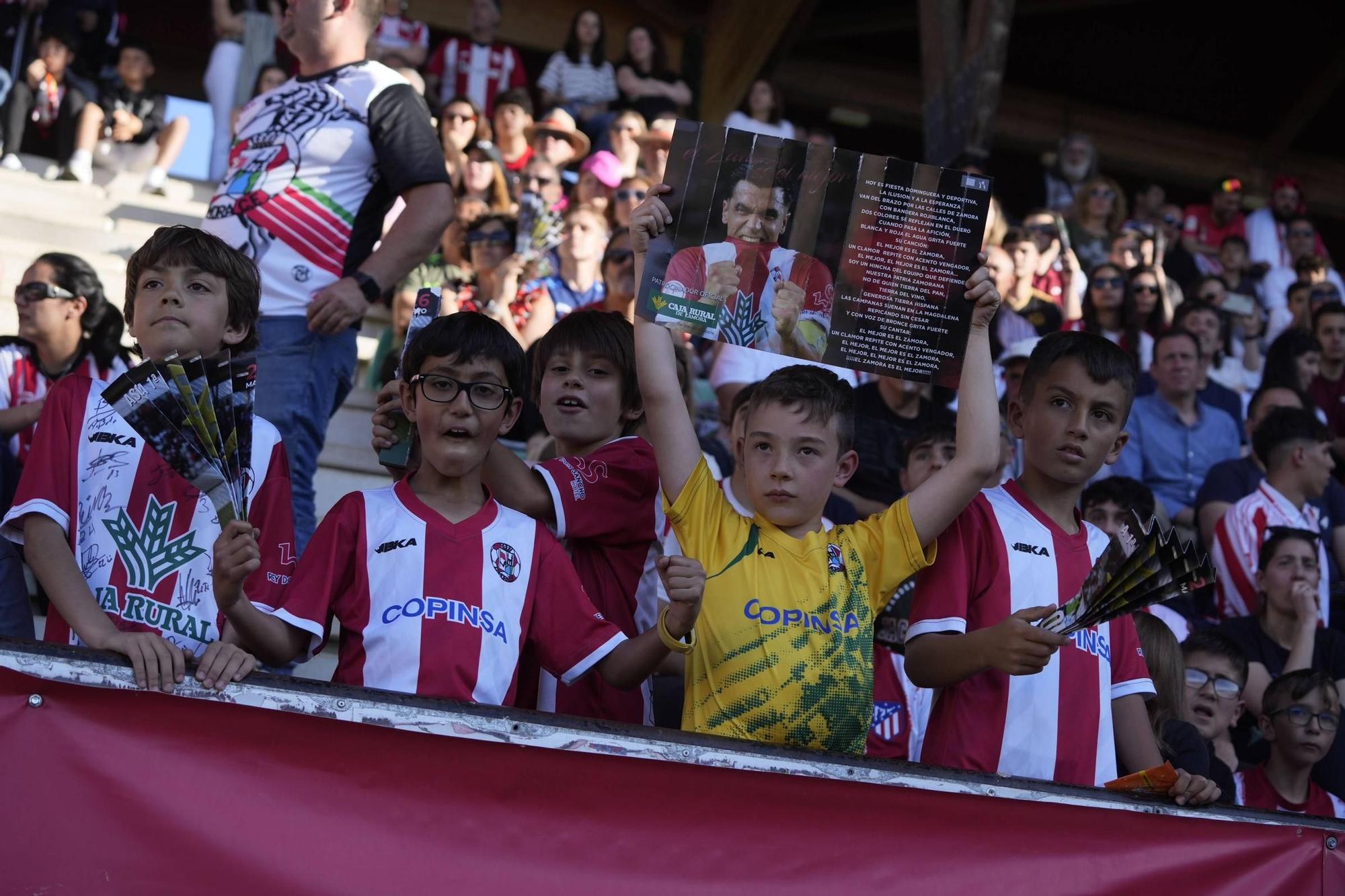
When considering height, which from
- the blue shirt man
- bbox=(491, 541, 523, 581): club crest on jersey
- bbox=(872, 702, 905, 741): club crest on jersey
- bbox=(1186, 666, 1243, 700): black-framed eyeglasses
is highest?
the blue shirt man

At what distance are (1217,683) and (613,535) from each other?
2.30 m

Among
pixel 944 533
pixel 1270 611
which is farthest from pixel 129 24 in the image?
pixel 944 533

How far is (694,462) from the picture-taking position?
2.88 metres

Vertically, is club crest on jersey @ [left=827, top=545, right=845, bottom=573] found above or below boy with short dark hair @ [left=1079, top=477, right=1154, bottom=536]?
below

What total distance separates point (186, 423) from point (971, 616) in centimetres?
156

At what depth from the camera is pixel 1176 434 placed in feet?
22.5

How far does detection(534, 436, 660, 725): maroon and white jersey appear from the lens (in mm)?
2996

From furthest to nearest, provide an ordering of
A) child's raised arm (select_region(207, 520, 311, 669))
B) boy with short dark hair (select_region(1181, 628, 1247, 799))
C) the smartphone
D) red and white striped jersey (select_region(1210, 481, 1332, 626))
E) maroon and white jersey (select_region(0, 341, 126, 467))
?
the smartphone < red and white striped jersey (select_region(1210, 481, 1332, 626)) < maroon and white jersey (select_region(0, 341, 126, 467)) < boy with short dark hair (select_region(1181, 628, 1247, 799)) < child's raised arm (select_region(207, 520, 311, 669))

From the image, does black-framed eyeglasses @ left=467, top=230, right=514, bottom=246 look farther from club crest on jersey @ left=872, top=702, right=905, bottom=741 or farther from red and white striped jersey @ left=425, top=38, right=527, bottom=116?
club crest on jersey @ left=872, top=702, right=905, bottom=741

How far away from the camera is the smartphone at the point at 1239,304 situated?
30.0 feet

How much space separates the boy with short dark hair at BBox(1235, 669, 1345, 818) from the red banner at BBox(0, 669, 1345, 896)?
233 centimetres

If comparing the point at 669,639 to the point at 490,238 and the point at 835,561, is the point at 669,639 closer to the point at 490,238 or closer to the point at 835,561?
the point at 835,561

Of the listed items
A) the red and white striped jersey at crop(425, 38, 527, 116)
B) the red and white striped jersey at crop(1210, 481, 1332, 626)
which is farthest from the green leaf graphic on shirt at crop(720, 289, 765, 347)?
the red and white striped jersey at crop(425, 38, 527, 116)

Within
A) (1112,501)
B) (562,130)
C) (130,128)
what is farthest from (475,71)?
(1112,501)
